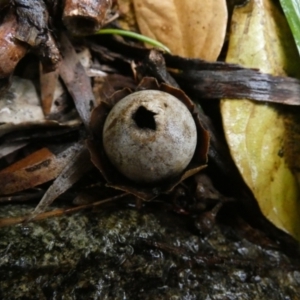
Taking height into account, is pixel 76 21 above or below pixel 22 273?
above

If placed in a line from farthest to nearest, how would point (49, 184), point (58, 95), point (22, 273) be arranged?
point (58, 95) < point (49, 184) < point (22, 273)

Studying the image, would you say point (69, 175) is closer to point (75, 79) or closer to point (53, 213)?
point (53, 213)

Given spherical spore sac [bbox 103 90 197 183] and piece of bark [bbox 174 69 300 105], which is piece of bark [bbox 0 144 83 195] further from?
piece of bark [bbox 174 69 300 105]

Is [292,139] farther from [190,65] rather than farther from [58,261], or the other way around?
[58,261]

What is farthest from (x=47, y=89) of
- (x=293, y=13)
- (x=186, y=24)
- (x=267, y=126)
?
(x=293, y=13)

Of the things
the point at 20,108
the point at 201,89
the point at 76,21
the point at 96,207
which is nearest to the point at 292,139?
the point at 201,89

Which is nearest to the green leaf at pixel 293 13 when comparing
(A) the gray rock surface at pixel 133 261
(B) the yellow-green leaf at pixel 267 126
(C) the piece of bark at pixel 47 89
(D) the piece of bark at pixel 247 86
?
(B) the yellow-green leaf at pixel 267 126

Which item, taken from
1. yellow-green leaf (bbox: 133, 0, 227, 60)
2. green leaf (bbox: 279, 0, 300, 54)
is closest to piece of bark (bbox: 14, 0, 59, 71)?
yellow-green leaf (bbox: 133, 0, 227, 60)

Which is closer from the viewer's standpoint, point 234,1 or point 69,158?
point 69,158
